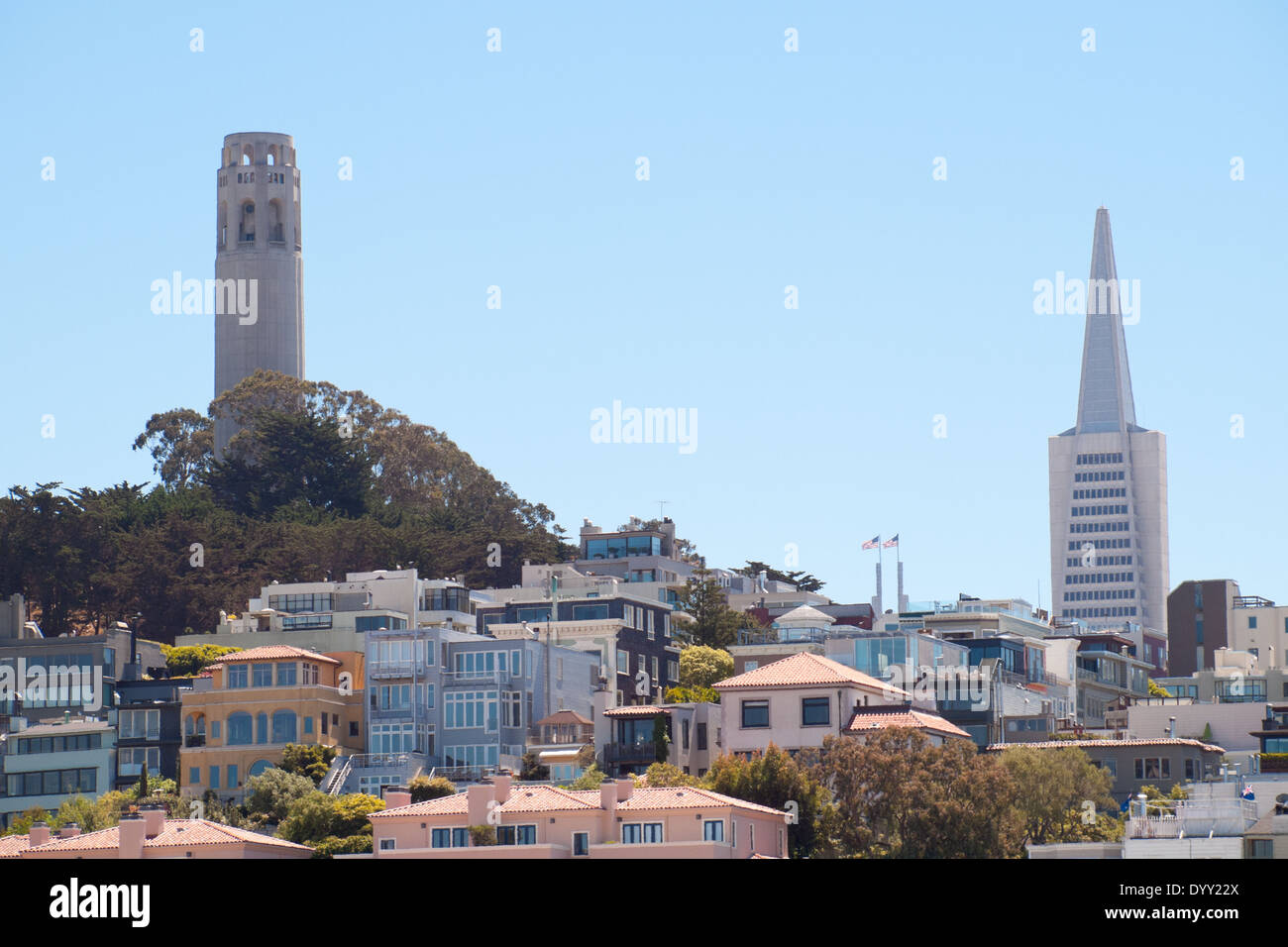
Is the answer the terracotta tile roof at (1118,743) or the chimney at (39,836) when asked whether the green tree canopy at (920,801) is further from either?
the chimney at (39,836)

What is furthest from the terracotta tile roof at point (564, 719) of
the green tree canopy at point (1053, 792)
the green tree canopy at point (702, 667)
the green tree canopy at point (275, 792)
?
the green tree canopy at point (1053, 792)

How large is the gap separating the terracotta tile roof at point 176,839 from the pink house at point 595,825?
172 inches

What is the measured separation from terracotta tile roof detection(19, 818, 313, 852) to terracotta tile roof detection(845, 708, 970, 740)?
21.3 meters

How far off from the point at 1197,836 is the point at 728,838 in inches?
590

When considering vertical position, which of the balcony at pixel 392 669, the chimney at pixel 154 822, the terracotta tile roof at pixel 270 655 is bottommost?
the chimney at pixel 154 822

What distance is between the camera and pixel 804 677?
94875 mm

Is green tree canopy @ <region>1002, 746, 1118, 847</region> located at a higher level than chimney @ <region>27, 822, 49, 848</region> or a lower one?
higher

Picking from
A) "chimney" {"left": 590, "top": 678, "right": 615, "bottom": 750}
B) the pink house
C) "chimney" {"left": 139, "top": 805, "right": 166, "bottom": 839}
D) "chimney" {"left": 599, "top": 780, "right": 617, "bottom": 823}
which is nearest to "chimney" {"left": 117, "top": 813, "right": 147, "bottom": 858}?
"chimney" {"left": 139, "top": 805, "right": 166, "bottom": 839}

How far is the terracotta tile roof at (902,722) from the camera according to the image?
90375 mm

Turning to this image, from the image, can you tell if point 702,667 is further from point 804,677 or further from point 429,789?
point 429,789

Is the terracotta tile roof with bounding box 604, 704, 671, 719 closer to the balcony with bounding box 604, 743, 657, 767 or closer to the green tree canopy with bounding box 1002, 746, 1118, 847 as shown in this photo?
the balcony with bounding box 604, 743, 657, 767

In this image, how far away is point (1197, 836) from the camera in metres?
71.6

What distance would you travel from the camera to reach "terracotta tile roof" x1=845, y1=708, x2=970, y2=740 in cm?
9038
